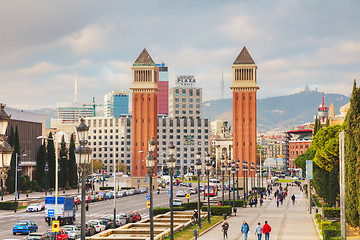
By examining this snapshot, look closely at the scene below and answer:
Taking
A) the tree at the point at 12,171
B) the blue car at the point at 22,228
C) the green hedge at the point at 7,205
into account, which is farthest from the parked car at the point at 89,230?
the tree at the point at 12,171

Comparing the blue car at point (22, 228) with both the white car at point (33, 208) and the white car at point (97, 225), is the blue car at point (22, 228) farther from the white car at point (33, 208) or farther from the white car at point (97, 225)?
the white car at point (33, 208)

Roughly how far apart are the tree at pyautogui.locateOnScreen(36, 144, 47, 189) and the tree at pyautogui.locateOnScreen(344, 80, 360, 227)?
81255mm

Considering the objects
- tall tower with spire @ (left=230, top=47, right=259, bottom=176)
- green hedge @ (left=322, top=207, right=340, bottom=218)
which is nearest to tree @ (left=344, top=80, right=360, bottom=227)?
green hedge @ (left=322, top=207, right=340, bottom=218)

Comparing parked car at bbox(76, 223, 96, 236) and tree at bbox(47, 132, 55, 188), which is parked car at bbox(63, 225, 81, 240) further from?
tree at bbox(47, 132, 55, 188)

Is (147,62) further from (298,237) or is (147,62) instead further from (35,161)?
(298,237)

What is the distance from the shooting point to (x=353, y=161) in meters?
44.4

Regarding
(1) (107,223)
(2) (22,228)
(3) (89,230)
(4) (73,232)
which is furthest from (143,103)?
(4) (73,232)

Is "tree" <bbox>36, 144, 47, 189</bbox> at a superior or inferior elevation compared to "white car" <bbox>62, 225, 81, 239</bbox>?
superior

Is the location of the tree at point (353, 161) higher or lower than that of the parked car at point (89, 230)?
higher

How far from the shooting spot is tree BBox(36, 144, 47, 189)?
116125 mm

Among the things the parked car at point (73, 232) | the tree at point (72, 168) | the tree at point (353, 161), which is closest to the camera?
the tree at point (353, 161)

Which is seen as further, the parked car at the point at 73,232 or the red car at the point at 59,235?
the parked car at the point at 73,232

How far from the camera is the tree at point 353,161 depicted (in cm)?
4356

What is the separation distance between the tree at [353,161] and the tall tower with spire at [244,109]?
338 feet
